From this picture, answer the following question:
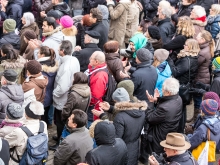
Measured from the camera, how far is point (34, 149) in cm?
573

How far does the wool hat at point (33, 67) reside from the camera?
720 cm

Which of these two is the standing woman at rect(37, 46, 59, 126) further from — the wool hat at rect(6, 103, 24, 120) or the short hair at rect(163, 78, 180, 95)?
the short hair at rect(163, 78, 180, 95)

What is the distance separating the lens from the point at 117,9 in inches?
419

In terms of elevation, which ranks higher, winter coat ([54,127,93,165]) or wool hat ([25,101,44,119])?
wool hat ([25,101,44,119])

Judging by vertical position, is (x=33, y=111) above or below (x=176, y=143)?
above

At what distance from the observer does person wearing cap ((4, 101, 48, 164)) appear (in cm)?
570

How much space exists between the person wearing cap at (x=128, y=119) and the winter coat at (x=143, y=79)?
1.01 m

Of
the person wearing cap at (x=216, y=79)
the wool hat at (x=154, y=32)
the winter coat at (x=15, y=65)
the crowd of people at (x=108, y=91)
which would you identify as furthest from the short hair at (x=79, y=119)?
the wool hat at (x=154, y=32)

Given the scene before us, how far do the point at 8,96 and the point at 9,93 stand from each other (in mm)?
50

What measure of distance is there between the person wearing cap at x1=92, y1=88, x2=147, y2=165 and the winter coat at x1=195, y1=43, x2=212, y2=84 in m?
2.71

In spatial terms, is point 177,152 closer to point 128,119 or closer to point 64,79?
point 128,119

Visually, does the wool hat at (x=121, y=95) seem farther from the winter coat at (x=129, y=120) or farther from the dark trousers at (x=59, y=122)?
the dark trousers at (x=59, y=122)

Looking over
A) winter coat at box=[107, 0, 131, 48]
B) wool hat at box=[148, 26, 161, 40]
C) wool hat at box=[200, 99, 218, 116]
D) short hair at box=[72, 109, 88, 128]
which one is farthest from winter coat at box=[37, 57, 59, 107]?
winter coat at box=[107, 0, 131, 48]

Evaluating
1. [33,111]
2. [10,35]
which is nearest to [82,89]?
[33,111]
